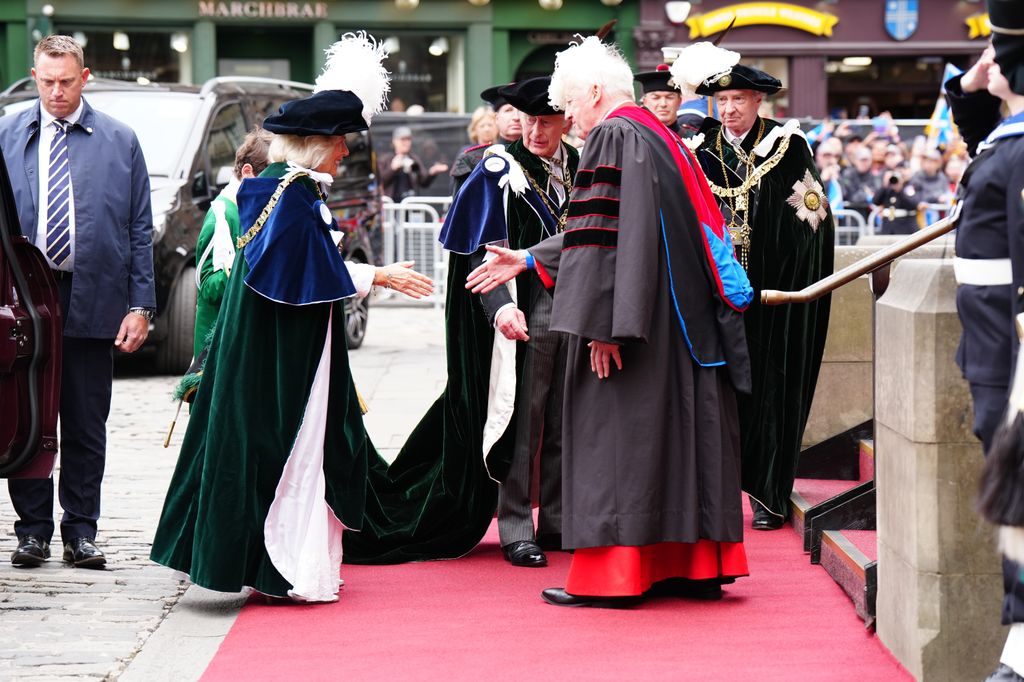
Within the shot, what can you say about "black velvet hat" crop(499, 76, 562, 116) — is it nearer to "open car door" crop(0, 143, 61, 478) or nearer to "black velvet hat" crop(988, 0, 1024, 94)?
"open car door" crop(0, 143, 61, 478)

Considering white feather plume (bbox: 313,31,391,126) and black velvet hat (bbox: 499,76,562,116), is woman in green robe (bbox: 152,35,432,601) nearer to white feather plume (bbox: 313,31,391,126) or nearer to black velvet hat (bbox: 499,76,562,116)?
white feather plume (bbox: 313,31,391,126)

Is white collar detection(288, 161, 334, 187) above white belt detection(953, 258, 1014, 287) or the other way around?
above

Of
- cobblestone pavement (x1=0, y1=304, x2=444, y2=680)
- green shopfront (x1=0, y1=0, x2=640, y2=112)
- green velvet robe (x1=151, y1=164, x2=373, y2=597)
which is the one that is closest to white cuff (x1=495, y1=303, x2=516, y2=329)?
green velvet robe (x1=151, y1=164, x2=373, y2=597)

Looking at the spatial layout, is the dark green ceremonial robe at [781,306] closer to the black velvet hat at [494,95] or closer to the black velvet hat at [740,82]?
the black velvet hat at [740,82]

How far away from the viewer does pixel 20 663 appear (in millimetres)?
5188

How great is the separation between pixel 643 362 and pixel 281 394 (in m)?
1.30

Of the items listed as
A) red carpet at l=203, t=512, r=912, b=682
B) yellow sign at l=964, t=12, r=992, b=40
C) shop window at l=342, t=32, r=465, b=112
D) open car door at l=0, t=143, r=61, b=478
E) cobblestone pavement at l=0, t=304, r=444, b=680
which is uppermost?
yellow sign at l=964, t=12, r=992, b=40

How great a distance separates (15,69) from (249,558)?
21.7m

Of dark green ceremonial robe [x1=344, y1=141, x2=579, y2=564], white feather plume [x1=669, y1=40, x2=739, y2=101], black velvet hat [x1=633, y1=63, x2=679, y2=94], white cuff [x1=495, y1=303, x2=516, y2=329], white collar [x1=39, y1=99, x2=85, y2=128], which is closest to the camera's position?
white cuff [x1=495, y1=303, x2=516, y2=329]

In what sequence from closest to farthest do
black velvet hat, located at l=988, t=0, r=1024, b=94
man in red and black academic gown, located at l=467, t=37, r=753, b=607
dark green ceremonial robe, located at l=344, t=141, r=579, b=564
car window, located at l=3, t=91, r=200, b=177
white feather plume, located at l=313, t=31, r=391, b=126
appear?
1. black velvet hat, located at l=988, t=0, r=1024, b=94
2. man in red and black academic gown, located at l=467, t=37, r=753, b=607
3. white feather plume, located at l=313, t=31, r=391, b=126
4. dark green ceremonial robe, located at l=344, t=141, r=579, b=564
5. car window, located at l=3, t=91, r=200, b=177

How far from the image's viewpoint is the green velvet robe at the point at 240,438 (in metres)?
5.81

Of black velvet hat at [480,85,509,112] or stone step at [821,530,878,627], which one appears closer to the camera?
stone step at [821,530,878,627]

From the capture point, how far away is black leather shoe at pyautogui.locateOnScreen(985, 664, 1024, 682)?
172 inches

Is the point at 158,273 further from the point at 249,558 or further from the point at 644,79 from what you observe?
the point at 249,558
